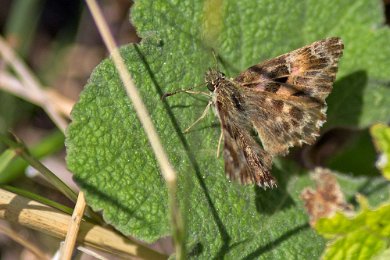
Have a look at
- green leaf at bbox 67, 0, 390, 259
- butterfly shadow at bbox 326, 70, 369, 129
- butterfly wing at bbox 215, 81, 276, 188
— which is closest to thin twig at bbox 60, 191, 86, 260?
green leaf at bbox 67, 0, 390, 259

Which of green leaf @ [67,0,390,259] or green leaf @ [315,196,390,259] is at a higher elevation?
green leaf @ [67,0,390,259]

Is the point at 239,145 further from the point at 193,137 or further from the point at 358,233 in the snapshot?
the point at 358,233

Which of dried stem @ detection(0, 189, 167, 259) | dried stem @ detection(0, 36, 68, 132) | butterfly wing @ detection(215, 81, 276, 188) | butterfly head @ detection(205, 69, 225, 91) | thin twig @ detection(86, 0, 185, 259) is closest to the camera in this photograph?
thin twig @ detection(86, 0, 185, 259)

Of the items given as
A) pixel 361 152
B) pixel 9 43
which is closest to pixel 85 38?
pixel 9 43

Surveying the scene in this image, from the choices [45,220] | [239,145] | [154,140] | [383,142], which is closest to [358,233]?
[383,142]

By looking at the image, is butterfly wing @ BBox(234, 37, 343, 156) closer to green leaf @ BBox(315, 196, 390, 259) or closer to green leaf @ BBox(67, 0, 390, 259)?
green leaf @ BBox(67, 0, 390, 259)

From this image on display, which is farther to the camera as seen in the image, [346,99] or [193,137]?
[346,99]

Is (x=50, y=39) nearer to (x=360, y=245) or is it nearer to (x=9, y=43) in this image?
(x=9, y=43)
